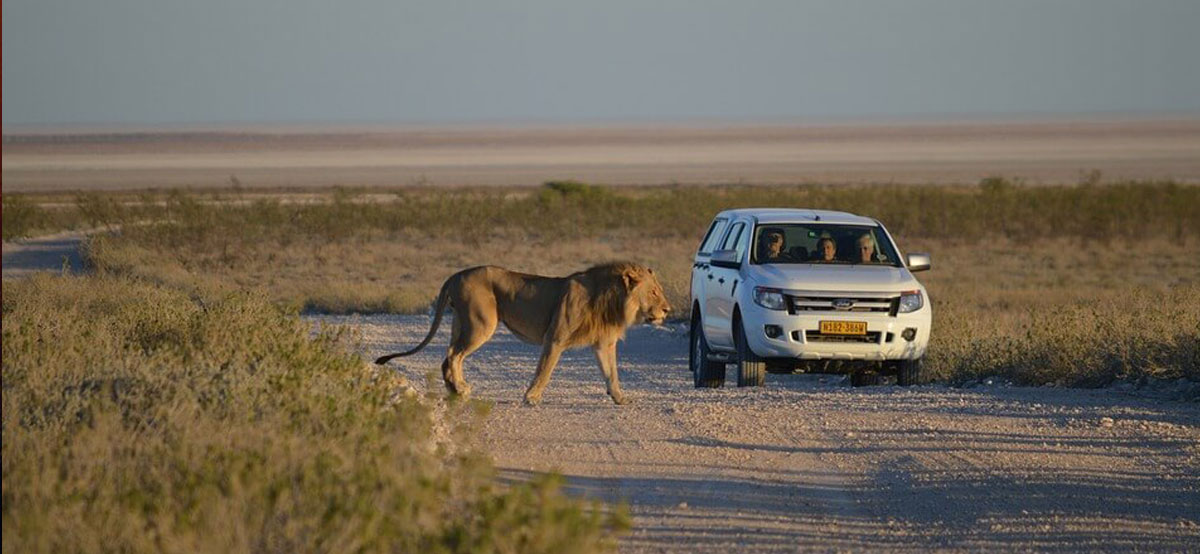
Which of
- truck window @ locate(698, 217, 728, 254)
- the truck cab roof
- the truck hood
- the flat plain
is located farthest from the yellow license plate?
truck window @ locate(698, 217, 728, 254)

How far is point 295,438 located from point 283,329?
5.26 metres

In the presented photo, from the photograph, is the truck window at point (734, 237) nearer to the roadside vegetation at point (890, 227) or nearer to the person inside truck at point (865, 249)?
the person inside truck at point (865, 249)

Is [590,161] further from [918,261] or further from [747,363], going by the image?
[747,363]

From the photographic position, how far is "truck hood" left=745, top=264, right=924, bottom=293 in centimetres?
1434

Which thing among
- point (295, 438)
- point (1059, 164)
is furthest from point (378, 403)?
point (1059, 164)

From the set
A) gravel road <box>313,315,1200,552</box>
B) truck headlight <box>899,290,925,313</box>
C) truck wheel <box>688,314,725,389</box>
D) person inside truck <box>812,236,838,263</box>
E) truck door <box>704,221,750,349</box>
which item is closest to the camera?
gravel road <box>313,315,1200,552</box>

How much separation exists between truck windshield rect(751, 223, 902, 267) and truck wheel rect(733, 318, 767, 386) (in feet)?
2.65

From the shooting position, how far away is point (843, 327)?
14.3 metres

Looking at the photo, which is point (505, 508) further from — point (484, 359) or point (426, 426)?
point (484, 359)

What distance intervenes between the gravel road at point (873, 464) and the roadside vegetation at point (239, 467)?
37.1 inches

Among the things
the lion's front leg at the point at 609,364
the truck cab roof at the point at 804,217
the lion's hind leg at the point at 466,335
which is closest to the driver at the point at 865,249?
the truck cab roof at the point at 804,217

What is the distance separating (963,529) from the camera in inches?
343

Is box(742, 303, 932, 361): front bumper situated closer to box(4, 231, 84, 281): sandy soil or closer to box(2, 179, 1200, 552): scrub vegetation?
box(2, 179, 1200, 552): scrub vegetation

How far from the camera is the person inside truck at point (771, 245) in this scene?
1533cm
